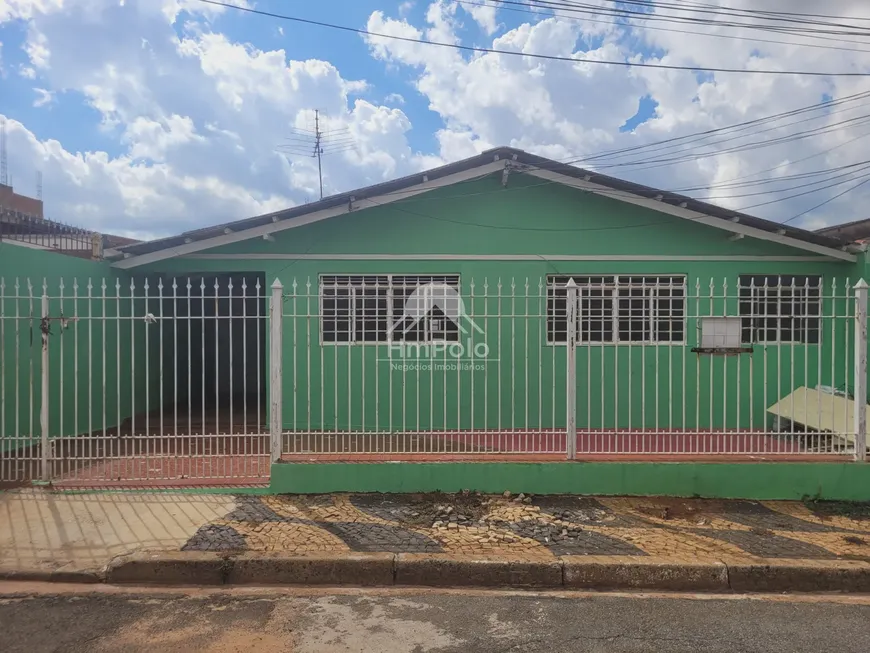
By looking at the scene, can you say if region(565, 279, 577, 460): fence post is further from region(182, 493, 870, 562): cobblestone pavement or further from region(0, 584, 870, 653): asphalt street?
region(0, 584, 870, 653): asphalt street

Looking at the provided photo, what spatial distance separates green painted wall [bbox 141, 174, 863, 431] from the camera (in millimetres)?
7645

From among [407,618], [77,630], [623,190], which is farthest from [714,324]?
[77,630]

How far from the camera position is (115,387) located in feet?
25.1

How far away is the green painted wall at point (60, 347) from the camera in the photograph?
546 centimetres

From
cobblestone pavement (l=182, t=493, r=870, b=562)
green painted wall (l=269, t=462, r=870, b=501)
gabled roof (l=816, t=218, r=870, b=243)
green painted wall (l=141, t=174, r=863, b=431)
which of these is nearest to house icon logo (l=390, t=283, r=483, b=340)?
green painted wall (l=141, t=174, r=863, b=431)

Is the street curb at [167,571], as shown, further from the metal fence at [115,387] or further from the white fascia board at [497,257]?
the white fascia board at [497,257]

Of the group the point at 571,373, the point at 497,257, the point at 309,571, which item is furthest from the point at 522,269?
the point at 309,571

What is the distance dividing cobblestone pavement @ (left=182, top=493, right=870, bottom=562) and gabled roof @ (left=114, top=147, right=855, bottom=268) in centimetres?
383

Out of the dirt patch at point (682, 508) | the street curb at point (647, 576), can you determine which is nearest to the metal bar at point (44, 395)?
the street curb at point (647, 576)

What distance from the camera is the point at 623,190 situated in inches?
296

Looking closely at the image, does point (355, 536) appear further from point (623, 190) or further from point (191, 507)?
point (623, 190)

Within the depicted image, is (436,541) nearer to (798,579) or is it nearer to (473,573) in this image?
(473,573)

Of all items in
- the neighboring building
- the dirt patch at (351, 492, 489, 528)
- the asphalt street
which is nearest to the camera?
the asphalt street

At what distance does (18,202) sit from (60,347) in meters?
8.08
